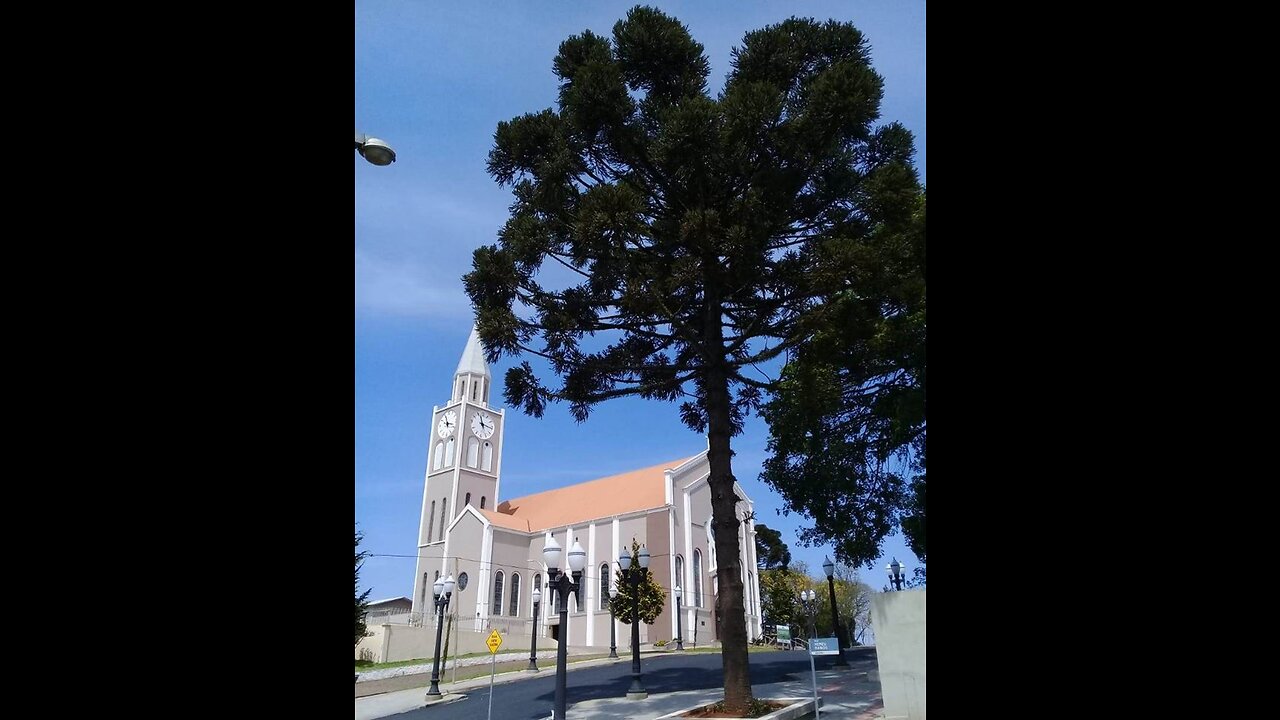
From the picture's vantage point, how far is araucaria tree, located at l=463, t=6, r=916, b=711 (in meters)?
11.0

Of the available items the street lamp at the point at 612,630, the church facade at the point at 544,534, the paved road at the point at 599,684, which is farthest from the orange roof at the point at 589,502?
the paved road at the point at 599,684

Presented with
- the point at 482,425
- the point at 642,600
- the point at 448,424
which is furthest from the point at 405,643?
the point at 482,425

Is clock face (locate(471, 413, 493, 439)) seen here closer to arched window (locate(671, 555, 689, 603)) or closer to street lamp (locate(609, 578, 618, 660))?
street lamp (locate(609, 578, 618, 660))

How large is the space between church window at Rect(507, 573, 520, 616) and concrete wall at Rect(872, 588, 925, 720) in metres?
32.3

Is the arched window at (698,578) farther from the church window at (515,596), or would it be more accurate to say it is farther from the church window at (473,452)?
the church window at (473,452)

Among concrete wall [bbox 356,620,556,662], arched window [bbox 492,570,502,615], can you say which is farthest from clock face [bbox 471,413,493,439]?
concrete wall [bbox 356,620,556,662]

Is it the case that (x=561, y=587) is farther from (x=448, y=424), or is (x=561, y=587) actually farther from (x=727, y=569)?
(x=448, y=424)

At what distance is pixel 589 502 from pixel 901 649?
34.6 m
